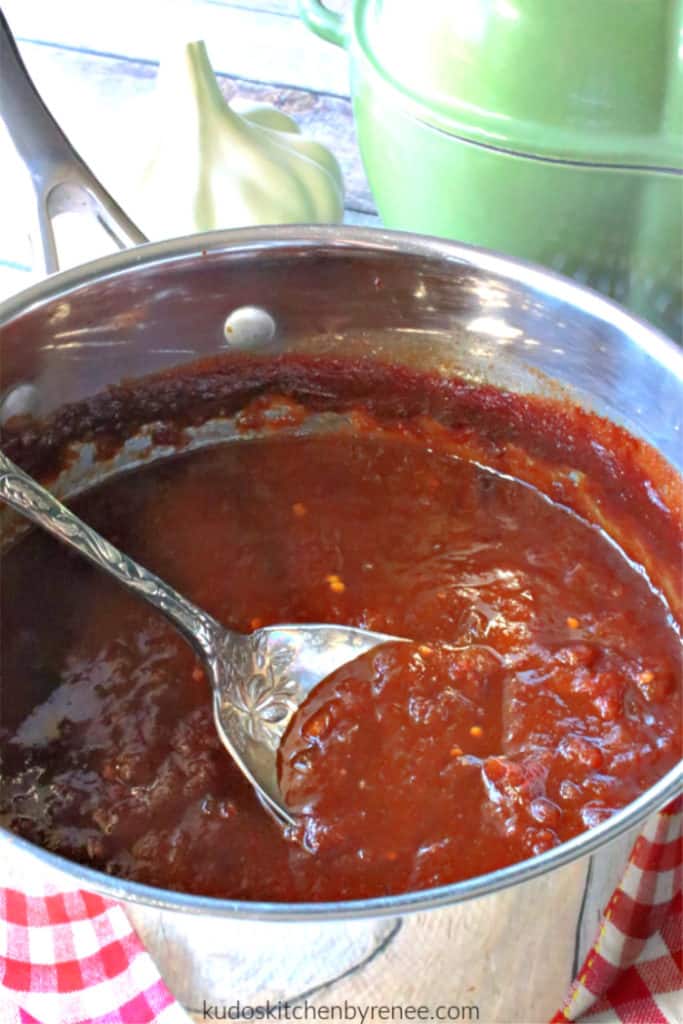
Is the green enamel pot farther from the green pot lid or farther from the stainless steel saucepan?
the stainless steel saucepan

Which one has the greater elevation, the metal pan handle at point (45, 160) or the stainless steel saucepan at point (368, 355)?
the metal pan handle at point (45, 160)

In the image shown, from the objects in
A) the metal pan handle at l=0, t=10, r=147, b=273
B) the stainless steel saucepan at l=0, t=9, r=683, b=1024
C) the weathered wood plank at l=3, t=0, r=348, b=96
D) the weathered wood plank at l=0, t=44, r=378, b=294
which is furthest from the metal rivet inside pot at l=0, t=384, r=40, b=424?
the weathered wood plank at l=3, t=0, r=348, b=96

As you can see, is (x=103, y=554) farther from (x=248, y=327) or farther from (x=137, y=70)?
(x=137, y=70)

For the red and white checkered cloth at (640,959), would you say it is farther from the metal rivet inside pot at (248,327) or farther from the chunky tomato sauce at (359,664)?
the metal rivet inside pot at (248,327)

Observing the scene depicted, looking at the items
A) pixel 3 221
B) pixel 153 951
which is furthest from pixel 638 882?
pixel 3 221

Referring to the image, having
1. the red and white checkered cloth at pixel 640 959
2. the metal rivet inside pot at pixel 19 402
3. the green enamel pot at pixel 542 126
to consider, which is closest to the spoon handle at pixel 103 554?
the metal rivet inside pot at pixel 19 402

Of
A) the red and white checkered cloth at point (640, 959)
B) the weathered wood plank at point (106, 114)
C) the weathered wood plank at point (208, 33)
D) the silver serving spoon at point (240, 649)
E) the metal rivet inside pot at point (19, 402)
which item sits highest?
the weathered wood plank at point (208, 33)
